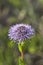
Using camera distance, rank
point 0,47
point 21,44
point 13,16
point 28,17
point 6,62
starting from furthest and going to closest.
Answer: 1. point 13,16
2. point 28,17
3. point 0,47
4. point 6,62
5. point 21,44

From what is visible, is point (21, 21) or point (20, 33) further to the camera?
point (21, 21)

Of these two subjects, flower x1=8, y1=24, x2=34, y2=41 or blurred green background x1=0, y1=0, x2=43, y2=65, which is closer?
flower x1=8, y1=24, x2=34, y2=41

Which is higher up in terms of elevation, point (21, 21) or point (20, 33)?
point (21, 21)

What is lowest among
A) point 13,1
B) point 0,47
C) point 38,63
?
point 38,63

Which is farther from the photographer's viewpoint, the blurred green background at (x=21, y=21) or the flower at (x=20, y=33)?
the blurred green background at (x=21, y=21)

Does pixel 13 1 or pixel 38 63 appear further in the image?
pixel 13 1

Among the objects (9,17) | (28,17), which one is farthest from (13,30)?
(9,17)

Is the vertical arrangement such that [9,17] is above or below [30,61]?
above

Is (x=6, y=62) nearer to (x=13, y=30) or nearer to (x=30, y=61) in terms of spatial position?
(x=30, y=61)
